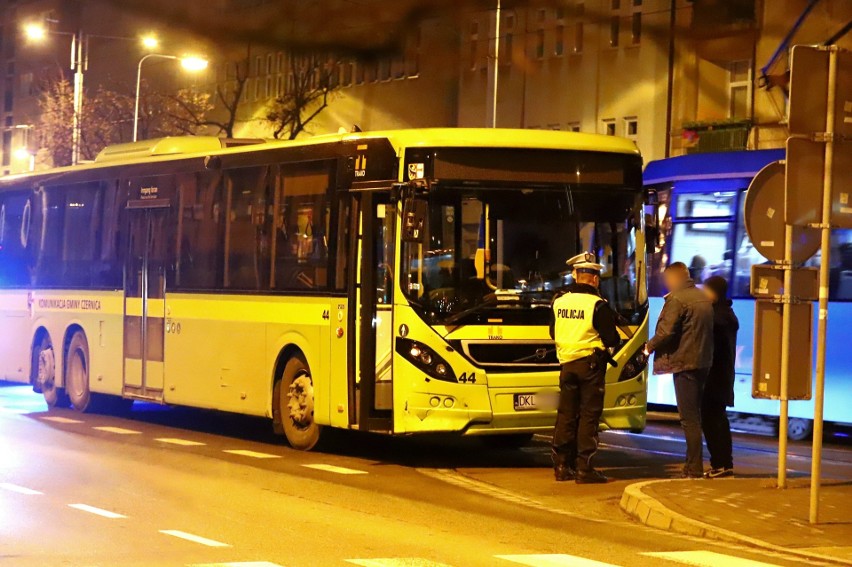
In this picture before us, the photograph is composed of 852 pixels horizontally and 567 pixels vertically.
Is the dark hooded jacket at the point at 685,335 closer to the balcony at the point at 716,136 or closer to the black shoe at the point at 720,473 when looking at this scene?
the black shoe at the point at 720,473

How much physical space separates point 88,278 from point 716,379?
10.2 metres

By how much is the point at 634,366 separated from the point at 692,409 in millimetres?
1478

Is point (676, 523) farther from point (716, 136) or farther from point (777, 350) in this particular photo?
point (716, 136)

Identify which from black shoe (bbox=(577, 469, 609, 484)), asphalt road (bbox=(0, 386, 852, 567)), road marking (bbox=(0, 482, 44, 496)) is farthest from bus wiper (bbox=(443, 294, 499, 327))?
road marking (bbox=(0, 482, 44, 496))

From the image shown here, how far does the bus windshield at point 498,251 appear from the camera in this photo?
1448 centimetres

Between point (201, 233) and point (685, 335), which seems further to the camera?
point (201, 233)

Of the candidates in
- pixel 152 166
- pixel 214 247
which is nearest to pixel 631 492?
pixel 214 247

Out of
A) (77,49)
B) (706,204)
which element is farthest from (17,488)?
(77,49)

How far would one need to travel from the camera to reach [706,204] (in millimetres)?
21312

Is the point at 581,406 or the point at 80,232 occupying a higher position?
the point at 80,232

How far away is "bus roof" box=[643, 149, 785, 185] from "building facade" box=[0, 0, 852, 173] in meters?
0.90

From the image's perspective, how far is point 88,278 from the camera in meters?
21.4

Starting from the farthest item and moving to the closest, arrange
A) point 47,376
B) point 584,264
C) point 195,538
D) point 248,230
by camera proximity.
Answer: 1. point 47,376
2. point 248,230
3. point 584,264
4. point 195,538

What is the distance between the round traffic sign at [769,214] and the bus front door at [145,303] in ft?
30.5
